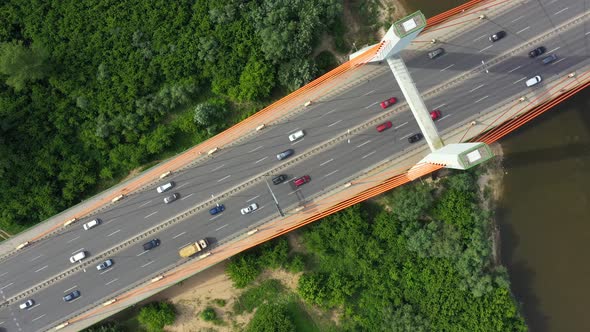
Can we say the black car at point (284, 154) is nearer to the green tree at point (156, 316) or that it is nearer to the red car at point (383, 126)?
the red car at point (383, 126)

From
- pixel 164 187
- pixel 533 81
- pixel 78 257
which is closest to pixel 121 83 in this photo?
pixel 164 187

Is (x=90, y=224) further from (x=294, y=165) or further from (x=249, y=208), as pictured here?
(x=294, y=165)

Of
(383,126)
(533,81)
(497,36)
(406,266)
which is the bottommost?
(406,266)

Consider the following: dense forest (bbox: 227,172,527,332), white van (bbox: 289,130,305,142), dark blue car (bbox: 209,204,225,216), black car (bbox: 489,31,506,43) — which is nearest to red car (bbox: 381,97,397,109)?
dense forest (bbox: 227,172,527,332)

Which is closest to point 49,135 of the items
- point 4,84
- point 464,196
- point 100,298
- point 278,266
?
point 4,84

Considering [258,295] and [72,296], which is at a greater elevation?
[72,296]

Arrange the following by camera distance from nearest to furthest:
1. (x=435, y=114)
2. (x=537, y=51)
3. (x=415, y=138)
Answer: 1. (x=415, y=138)
2. (x=435, y=114)
3. (x=537, y=51)
